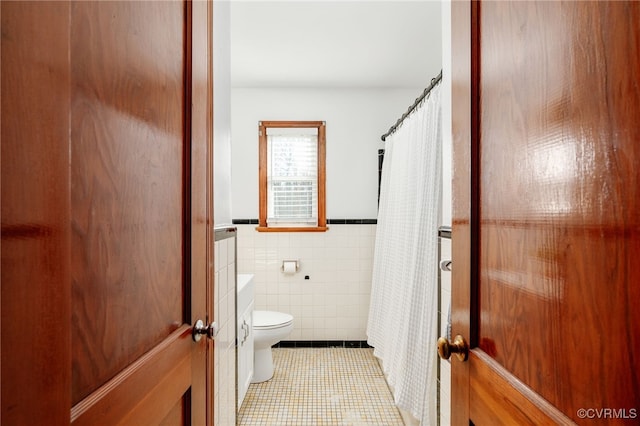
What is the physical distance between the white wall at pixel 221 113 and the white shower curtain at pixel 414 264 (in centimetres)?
101

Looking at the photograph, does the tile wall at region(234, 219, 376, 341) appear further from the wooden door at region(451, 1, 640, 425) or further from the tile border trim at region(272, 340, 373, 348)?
the wooden door at region(451, 1, 640, 425)

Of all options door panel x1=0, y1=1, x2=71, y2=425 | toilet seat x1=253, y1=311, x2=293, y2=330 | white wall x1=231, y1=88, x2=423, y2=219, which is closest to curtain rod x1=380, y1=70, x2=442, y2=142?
white wall x1=231, y1=88, x2=423, y2=219

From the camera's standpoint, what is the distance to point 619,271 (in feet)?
1.49

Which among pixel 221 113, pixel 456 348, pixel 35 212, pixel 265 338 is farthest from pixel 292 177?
pixel 35 212

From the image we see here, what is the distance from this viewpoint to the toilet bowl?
2674 millimetres

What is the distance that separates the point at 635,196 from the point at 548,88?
227 mm

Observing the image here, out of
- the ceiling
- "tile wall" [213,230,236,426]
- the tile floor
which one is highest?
the ceiling

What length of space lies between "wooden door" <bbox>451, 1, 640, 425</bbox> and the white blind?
2.67m

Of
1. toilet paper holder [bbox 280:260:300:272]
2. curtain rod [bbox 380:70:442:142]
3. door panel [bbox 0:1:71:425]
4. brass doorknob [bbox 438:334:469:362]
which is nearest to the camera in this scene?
door panel [bbox 0:1:71:425]

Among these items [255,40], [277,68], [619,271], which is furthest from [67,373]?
[277,68]

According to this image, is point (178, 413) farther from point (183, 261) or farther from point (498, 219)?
point (498, 219)

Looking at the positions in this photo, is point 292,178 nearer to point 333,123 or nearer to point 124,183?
point 333,123

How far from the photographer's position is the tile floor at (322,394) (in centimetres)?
230

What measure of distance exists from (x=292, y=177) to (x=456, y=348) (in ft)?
9.14
